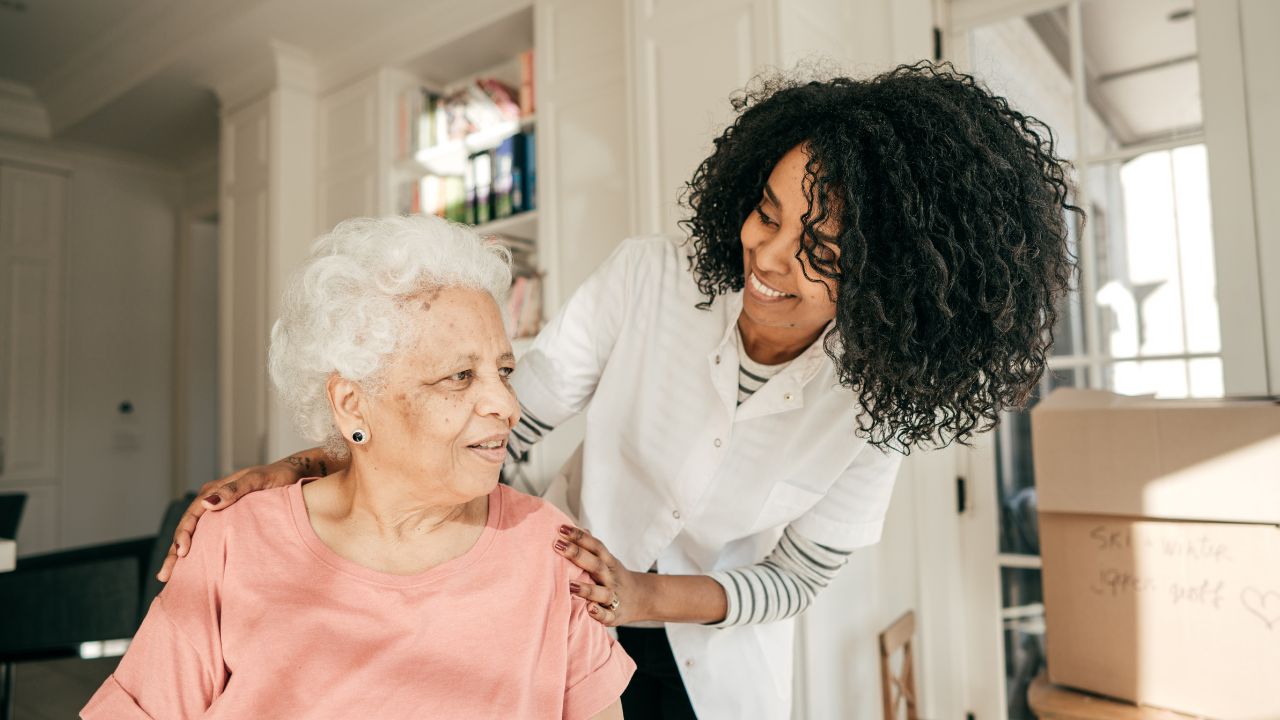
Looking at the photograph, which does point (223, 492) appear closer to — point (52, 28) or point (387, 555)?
point (387, 555)

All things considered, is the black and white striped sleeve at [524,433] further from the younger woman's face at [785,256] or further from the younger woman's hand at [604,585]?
the younger woman's face at [785,256]

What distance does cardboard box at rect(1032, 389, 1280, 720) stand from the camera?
155 centimetres

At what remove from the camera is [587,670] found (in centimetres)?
117

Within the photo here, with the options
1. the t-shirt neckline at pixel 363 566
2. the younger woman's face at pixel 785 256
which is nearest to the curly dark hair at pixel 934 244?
the younger woman's face at pixel 785 256

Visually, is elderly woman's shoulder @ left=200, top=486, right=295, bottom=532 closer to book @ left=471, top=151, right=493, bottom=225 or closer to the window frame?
the window frame

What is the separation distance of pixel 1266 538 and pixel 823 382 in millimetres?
978

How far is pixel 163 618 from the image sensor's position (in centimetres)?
99

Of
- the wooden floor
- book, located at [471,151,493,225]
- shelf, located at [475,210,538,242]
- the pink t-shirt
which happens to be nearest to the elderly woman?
the pink t-shirt

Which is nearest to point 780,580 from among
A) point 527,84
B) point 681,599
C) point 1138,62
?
point 681,599

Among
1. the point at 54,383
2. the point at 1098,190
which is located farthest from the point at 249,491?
the point at 54,383

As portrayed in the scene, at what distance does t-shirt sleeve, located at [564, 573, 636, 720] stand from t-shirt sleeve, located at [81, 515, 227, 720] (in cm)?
45

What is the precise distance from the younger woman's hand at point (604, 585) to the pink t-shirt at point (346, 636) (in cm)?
4

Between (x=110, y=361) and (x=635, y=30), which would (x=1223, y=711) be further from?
(x=110, y=361)

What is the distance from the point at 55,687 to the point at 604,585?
3.73 metres
